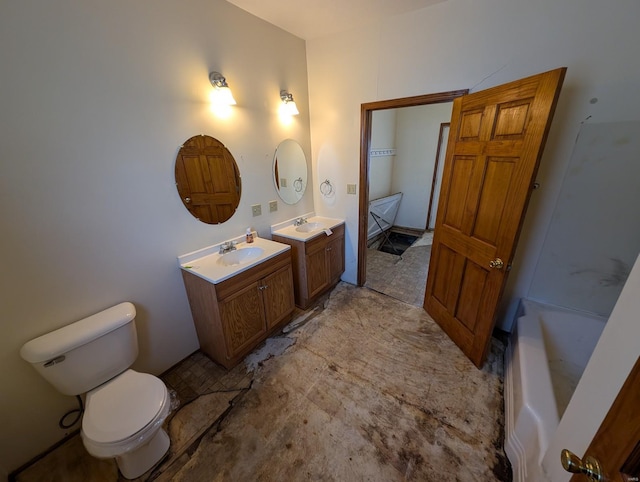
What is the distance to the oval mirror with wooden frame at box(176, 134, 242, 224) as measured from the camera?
67.5 inches

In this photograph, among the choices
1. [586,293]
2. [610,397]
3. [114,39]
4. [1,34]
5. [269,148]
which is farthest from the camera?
[269,148]

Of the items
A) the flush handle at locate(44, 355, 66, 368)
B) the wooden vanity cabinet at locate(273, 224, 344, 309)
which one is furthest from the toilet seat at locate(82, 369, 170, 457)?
the wooden vanity cabinet at locate(273, 224, 344, 309)

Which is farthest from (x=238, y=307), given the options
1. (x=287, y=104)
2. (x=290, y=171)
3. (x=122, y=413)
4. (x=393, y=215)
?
(x=393, y=215)

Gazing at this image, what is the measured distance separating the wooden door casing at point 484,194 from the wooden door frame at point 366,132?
0.57 feet

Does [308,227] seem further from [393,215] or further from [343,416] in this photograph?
[393,215]

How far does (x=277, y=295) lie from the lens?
2113mm

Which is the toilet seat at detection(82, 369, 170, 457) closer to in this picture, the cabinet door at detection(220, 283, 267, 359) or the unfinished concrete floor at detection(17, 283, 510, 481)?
the unfinished concrete floor at detection(17, 283, 510, 481)

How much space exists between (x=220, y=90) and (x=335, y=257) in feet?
6.17

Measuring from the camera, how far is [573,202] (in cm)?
166

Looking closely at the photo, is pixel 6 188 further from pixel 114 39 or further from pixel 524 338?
pixel 524 338

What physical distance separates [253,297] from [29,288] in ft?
3.87

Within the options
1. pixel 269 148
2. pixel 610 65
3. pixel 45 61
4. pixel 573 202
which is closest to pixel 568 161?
pixel 573 202

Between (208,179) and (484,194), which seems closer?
(484,194)

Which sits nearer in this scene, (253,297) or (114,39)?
(114,39)
